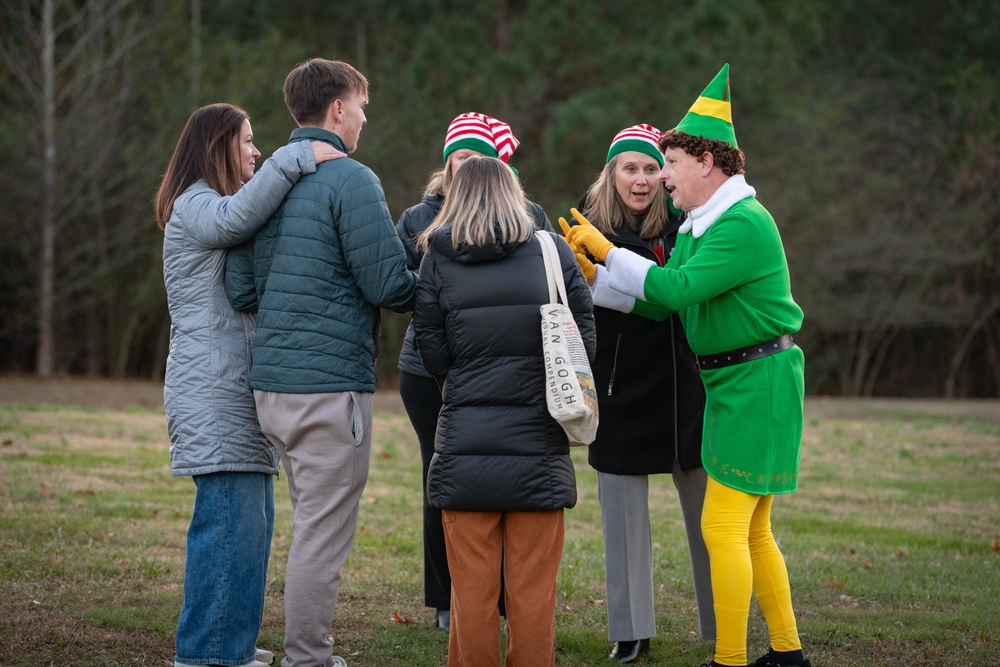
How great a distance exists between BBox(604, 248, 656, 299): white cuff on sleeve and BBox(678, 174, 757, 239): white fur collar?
0.22 meters

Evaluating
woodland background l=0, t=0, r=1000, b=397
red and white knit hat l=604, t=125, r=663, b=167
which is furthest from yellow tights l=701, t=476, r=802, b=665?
woodland background l=0, t=0, r=1000, b=397

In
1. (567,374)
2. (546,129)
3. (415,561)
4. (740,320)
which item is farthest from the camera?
(546,129)

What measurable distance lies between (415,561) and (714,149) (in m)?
3.00

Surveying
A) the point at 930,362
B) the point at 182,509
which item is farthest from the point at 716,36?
the point at 182,509

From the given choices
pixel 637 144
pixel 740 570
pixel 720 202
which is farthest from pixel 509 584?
pixel 637 144

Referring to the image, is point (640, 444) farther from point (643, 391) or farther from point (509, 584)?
point (509, 584)

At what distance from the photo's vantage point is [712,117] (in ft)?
12.6

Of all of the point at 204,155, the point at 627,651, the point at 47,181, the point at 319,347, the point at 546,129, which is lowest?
A: the point at 627,651

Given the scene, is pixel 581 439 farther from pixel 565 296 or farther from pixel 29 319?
pixel 29 319

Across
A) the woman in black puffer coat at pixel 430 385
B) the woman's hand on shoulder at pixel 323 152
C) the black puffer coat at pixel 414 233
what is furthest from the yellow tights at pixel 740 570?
the woman's hand on shoulder at pixel 323 152

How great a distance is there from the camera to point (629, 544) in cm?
428

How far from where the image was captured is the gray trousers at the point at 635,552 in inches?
167

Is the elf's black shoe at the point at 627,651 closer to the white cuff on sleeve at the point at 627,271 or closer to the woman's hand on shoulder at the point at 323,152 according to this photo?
the white cuff on sleeve at the point at 627,271

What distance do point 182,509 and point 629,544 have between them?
3.51 metres
